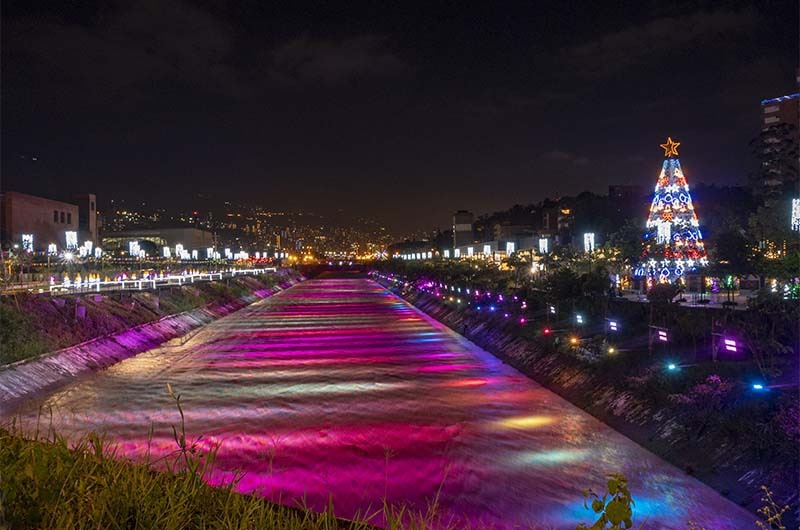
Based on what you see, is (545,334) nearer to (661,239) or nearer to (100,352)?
(661,239)

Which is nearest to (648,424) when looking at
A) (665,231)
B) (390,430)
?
(390,430)

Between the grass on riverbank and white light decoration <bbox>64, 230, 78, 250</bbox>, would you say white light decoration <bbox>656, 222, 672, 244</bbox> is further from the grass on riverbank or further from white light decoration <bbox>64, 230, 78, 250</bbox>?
white light decoration <bbox>64, 230, 78, 250</bbox>

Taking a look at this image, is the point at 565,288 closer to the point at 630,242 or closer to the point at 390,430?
the point at 390,430

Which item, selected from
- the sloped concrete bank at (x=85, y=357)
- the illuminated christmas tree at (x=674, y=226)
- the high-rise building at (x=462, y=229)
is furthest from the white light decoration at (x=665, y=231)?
the high-rise building at (x=462, y=229)

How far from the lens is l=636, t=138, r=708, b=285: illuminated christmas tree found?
28922mm

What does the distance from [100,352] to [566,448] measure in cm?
1641

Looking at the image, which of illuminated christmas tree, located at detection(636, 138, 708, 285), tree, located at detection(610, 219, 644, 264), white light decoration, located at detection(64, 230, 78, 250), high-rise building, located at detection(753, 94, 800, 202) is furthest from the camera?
white light decoration, located at detection(64, 230, 78, 250)

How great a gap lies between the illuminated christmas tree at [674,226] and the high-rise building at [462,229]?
345ft

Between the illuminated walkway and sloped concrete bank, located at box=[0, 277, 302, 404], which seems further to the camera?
sloped concrete bank, located at box=[0, 277, 302, 404]

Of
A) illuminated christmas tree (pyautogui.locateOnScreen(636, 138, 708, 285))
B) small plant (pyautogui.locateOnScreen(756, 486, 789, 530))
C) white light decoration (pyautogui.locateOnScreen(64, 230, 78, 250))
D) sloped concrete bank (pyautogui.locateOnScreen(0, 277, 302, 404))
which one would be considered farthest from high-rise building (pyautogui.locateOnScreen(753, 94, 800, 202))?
white light decoration (pyautogui.locateOnScreen(64, 230, 78, 250))

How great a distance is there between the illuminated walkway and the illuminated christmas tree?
1092 centimetres

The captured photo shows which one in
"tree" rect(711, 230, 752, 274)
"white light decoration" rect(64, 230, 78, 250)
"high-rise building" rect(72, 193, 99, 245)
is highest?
"high-rise building" rect(72, 193, 99, 245)

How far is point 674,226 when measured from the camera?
29.2 meters

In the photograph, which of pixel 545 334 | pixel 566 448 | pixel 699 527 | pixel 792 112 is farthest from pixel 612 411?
pixel 792 112
